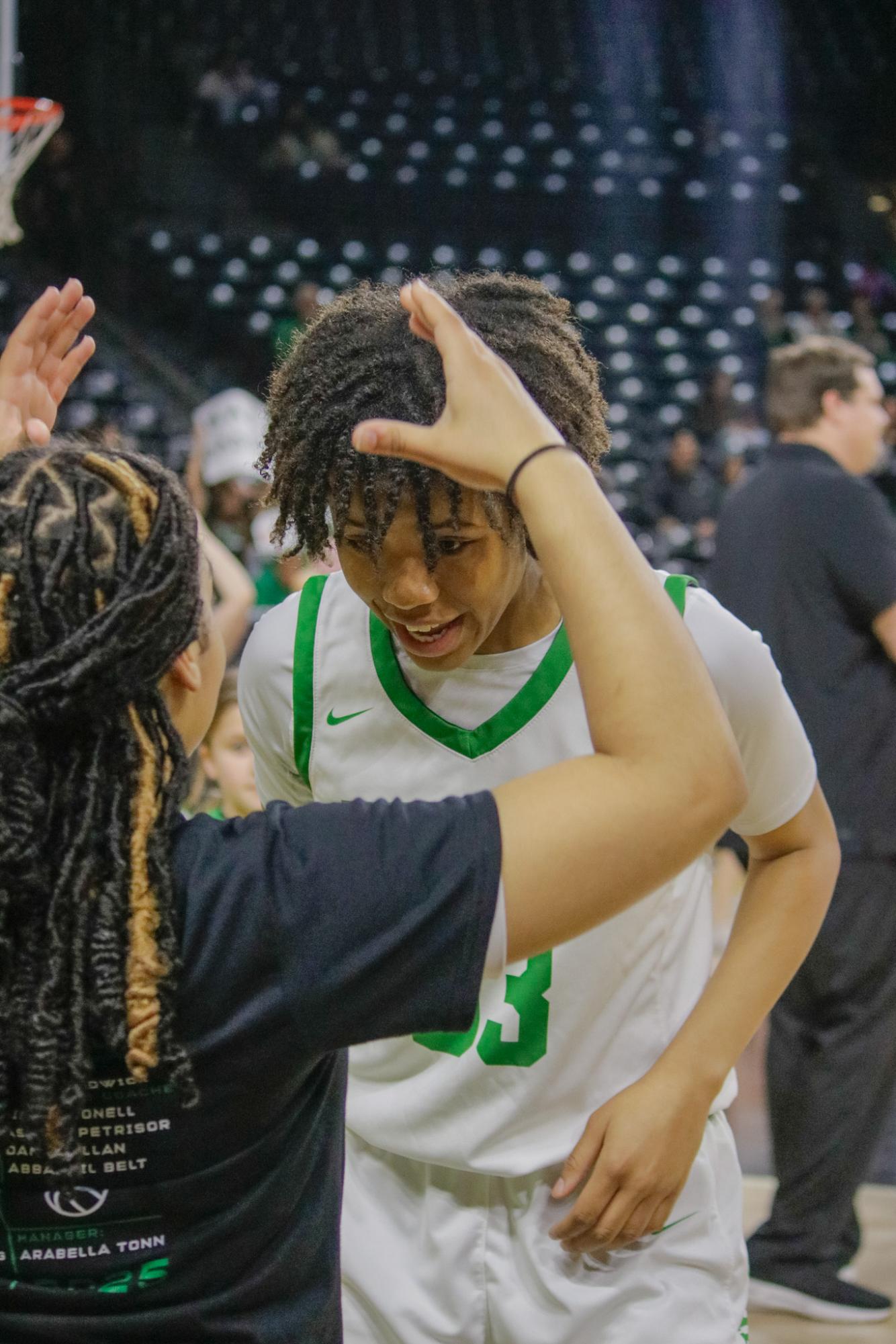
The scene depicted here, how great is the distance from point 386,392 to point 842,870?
2.19m

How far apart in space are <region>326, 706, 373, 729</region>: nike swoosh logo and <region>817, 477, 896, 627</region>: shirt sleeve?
77.0 inches

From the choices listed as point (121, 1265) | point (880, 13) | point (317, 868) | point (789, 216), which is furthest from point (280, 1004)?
point (880, 13)

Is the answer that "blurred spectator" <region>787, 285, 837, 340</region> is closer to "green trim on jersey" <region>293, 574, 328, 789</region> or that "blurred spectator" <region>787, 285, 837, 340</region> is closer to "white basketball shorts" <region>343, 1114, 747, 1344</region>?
"green trim on jersey" <region>293, 574, 328, 789</region>

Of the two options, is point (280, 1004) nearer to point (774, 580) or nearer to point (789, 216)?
point (774, 580)

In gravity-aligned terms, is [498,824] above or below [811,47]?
above

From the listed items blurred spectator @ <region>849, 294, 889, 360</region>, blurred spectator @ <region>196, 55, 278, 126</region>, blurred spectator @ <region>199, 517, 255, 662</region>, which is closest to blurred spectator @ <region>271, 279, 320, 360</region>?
blurred spectator @ <region>196, 55, 278, 126</region>

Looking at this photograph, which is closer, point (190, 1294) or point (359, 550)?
point (190, 1294)

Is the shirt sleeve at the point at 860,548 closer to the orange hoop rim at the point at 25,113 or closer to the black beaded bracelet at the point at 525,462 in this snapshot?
the orange hoop rim at the point at 25,113

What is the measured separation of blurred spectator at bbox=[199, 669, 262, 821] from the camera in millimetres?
3426

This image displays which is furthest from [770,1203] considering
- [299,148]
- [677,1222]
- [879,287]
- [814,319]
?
[299,148]

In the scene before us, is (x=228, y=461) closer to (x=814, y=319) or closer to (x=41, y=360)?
(x=41, y=360)

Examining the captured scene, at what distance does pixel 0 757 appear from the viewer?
3.27ft

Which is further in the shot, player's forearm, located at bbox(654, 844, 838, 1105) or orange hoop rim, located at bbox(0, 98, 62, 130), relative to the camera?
orange hoop rim, located at bbox(0, 98, 62, 130)

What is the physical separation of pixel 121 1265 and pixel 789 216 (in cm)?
1192
